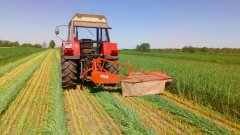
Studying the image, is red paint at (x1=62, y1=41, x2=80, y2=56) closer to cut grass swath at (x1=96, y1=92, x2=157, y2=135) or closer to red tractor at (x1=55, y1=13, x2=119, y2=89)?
red tractor at (x1=55, y1=13, x2=119, y2=89)

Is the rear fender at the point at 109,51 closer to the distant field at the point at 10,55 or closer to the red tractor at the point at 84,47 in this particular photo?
the red tractor at the point at 84,47

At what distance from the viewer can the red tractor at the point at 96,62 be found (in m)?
6.10

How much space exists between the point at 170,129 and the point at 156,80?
2.35 m

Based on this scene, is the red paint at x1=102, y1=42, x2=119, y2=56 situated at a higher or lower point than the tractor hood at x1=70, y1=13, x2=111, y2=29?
lower

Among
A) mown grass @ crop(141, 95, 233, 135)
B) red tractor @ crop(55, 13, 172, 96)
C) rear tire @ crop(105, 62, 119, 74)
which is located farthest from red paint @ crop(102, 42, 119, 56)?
mown grass @ crop(141, 95, 233, 135)

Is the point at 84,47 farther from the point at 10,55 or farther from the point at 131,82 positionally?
the point at 10,55

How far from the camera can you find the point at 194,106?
5410 millimetres

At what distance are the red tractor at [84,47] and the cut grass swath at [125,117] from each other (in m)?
1.35

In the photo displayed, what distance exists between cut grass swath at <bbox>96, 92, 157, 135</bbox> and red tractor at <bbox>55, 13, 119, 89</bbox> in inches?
53.3

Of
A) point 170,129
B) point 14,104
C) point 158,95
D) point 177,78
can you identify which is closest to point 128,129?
point 170,129

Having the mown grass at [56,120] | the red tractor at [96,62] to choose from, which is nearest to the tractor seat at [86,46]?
the red tractor at [96,62]

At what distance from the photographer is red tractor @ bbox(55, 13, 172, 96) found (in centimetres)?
610

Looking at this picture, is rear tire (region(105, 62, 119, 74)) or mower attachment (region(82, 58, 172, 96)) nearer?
mower attachment (region(82, 58, 172, 96))

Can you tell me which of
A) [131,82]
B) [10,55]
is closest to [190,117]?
[131,82]
